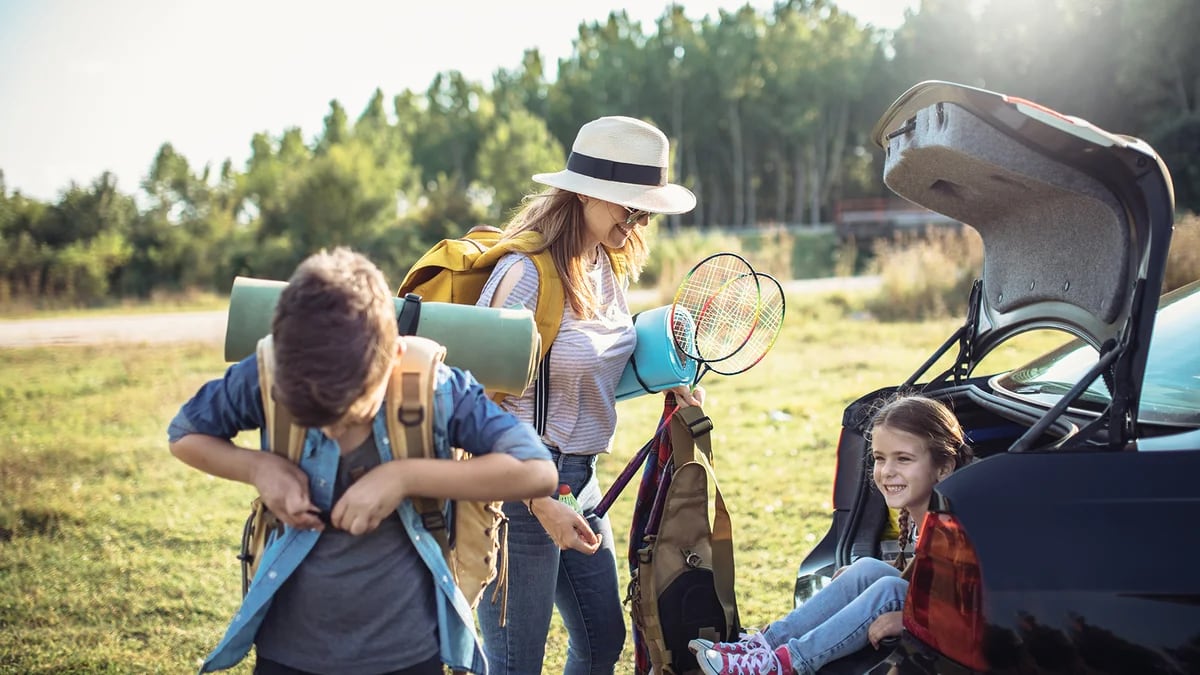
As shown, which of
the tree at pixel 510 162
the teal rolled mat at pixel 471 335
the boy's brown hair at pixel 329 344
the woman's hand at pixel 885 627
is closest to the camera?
the boy's brown hair at pixel 329 344

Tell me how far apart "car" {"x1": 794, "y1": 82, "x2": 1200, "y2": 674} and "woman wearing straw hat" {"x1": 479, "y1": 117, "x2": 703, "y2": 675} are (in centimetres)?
69

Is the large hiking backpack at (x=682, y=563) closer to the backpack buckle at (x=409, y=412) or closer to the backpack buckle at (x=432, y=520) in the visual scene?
the backpack buckle at (x=432, y=520)

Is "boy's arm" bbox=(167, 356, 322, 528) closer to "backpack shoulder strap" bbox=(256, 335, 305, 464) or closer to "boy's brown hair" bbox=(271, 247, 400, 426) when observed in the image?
"backpack shoulder strap" bbox=(256, 335, 305, 464)

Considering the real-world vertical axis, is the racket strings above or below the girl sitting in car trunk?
above

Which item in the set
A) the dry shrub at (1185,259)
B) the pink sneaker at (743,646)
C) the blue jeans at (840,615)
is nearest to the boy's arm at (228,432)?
the pink sneaker at (743,646)

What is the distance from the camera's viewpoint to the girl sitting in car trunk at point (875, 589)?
250cm

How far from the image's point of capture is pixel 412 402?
1.88 m

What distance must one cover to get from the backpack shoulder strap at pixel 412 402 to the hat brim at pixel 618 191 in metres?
0.97

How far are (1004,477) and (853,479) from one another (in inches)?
49.3

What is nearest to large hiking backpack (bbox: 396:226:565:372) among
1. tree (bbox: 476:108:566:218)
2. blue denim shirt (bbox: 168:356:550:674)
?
blue denim shirt (bbox: 168:356:550:674)

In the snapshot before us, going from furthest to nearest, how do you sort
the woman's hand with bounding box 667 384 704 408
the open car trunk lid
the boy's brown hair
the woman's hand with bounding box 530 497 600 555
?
the woman's hand with bounding box 667 384 704 408 < the woman's hand with bounding box 530 497 600 555 < the open car trunk lid < the boy's brown hair

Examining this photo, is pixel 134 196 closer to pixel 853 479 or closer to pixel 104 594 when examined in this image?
pixel 104 594

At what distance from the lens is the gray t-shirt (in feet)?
6.23

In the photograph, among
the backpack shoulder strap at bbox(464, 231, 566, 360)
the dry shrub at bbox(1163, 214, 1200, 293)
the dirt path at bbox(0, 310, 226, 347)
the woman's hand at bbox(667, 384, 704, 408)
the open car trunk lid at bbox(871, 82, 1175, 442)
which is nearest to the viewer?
the open car trunk lid at bbox(871, 82, 1175, 442)
